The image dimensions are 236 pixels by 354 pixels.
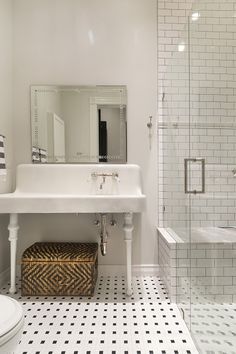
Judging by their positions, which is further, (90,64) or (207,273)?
(90,64)

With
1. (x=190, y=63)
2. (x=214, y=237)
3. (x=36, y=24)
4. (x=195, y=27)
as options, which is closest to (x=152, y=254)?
(x=214, y=237)

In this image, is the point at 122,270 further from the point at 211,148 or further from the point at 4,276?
the point at 211,148

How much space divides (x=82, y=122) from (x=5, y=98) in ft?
2.35

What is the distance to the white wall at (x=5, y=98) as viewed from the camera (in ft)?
7.64

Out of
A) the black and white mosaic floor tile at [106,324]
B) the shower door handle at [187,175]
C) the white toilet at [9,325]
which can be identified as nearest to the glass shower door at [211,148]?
the shower door handle at [187,175]

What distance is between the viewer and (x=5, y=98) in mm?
2389

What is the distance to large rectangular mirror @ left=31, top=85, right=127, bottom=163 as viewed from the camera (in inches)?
99.3

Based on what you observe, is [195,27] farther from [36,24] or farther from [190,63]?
[36,24]

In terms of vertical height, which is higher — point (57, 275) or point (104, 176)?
point (104, 176)

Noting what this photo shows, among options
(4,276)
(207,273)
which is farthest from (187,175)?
(4,276)

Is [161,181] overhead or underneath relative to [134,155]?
underneath

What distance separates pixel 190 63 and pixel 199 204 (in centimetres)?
105

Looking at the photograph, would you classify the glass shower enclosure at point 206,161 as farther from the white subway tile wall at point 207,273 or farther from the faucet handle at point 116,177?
the faucet handle at point 116,177

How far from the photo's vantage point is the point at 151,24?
2539mm
